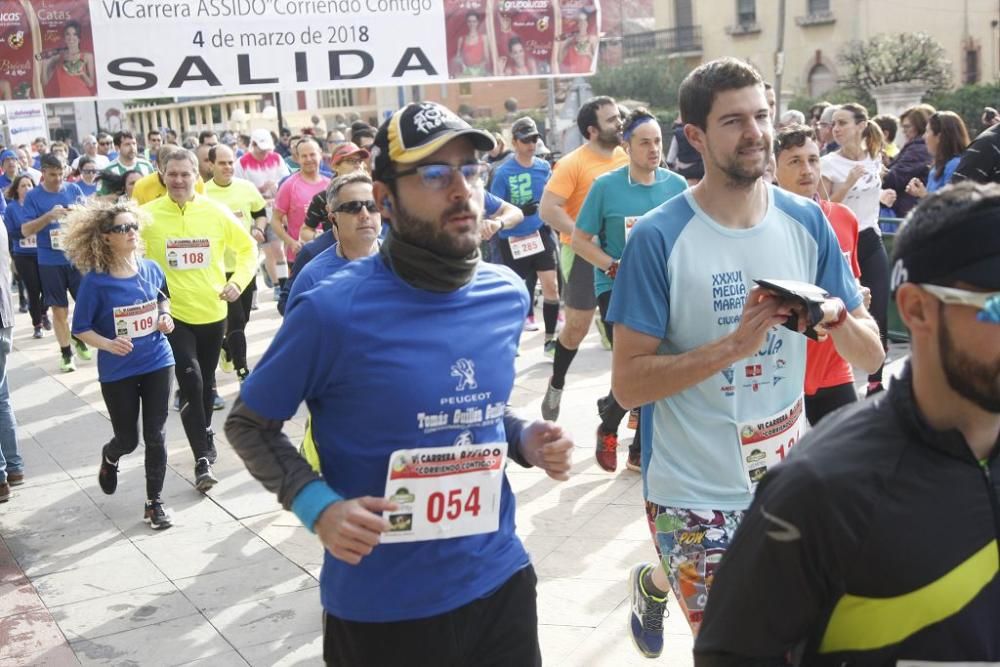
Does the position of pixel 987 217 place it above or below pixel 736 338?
above

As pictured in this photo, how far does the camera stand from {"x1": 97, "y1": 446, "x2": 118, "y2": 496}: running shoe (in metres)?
7.26

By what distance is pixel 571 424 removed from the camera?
27.9ft

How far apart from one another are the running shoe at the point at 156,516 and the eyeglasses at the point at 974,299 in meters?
5.81

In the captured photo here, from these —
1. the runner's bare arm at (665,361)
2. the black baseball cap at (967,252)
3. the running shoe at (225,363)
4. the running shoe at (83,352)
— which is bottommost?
the running shoe at (83,352)

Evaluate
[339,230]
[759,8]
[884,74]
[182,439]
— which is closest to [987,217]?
[339,230]

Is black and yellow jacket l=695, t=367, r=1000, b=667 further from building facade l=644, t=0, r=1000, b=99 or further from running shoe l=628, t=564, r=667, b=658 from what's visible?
building facade l=644, t=0, r=1000, b=99

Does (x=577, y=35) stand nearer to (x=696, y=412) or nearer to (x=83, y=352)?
(x=83, y=352)

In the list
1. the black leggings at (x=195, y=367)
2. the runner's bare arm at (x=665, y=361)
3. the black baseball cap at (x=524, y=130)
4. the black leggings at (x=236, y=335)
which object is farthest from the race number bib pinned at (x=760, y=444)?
the black baseball cap at (x=524, y=130)

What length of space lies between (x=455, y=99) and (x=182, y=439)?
66690 millimetres

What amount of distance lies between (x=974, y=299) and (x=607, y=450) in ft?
17.5

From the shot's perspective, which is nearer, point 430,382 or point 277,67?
point 430,382

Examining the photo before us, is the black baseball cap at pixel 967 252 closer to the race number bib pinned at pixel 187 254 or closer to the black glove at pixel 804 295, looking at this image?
the black glove at pixel 804 295

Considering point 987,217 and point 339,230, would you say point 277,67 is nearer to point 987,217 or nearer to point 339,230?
point 339,230

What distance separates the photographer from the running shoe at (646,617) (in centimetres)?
449
